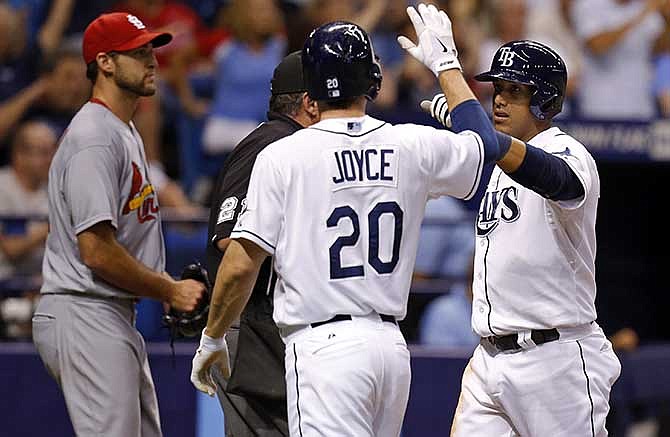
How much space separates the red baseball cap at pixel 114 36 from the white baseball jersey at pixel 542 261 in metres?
1.77

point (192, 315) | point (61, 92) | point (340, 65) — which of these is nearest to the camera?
point (340, 65)

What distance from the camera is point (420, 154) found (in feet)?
13.9

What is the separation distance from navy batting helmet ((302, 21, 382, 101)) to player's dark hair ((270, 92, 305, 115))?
670 millimetres

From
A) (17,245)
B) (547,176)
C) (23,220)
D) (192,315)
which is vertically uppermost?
(547,176)

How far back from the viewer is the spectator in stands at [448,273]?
295 inches

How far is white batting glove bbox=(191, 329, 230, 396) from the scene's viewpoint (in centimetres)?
454

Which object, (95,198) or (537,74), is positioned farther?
(95,198)

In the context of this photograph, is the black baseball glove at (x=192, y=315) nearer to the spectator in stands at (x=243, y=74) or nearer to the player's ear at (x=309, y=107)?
the player's ear at (x=309, y=107)

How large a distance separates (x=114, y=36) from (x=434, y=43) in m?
1.61

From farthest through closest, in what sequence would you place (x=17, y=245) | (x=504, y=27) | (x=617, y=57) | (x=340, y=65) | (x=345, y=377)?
(x=617, y=57)
(x=504, y=27)
(x=17, y=245)
(x=340, y=65)
(x=345, y=377)

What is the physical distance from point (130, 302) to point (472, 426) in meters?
1.58

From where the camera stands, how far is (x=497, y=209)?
16.2 ft

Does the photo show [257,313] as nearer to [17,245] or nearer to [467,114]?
[467,114]

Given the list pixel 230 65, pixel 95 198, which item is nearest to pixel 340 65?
pixel 95 198
